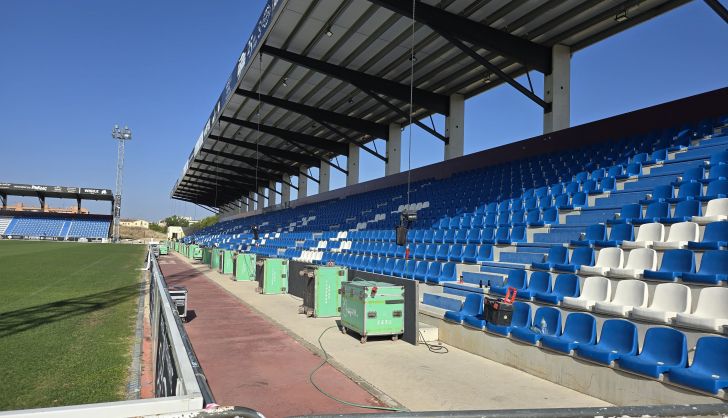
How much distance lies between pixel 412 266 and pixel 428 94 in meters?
11.4

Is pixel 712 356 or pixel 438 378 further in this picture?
pixel 438 378

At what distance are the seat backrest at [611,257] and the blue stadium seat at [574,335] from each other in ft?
4.77

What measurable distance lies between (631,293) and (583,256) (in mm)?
1534

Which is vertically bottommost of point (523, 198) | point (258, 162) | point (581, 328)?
point (581, 328)

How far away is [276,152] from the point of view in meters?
33.4

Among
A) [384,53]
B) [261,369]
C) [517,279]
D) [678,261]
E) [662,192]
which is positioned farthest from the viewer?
[384,53]

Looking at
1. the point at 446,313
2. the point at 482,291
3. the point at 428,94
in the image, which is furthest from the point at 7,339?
the point at 428,94

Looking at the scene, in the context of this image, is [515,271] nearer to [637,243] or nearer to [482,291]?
[482,291]

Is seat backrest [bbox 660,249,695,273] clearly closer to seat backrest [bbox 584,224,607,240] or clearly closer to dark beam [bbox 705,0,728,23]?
seat backrest [bbox 584,224,607,240]

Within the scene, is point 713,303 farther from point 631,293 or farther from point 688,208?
point 688,208

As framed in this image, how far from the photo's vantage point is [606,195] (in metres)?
9.46

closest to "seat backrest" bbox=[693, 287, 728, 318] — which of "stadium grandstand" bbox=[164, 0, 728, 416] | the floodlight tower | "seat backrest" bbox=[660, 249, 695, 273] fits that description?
"stadium grandstand" bbox=[164, 0, 728, 416]

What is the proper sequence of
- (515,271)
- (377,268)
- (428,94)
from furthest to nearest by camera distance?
1. (428,94)
2. (377,268)
3. (515,271)

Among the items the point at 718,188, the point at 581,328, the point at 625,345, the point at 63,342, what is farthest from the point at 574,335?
the point at 63,342
